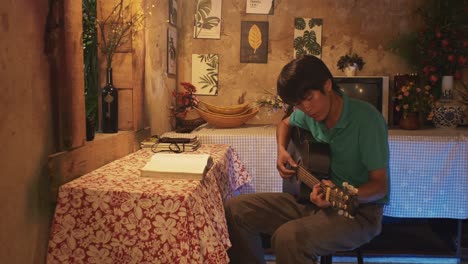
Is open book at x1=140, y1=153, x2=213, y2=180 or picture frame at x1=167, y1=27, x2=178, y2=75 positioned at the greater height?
picture frame at x1=167, y1=27, x2=178, y2=75

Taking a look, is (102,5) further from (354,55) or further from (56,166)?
(354,55)

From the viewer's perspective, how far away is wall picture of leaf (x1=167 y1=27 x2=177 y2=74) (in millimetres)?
3410

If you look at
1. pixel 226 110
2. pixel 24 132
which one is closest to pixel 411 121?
pixel 226 110

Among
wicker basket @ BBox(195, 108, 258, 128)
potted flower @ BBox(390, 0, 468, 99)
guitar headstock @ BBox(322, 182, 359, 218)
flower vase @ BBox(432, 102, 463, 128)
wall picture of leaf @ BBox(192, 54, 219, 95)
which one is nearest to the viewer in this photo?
guitar headstock @ BBox(322, 182, 359, 218)

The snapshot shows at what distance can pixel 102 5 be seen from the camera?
246cm

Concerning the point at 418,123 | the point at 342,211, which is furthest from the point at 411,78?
the point at 342,211

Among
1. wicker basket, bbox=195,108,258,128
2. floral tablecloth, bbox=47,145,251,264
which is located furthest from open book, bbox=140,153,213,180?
wicker basket, bbox=195,108,258,128

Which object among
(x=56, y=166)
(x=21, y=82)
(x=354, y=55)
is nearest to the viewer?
(x=21, y=82)

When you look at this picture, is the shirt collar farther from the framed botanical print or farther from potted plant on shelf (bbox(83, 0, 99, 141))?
the framed botanical print

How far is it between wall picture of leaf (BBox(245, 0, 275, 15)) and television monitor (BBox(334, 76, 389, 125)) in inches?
35.5

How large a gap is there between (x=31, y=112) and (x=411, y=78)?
9.84ft

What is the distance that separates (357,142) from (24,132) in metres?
1.42

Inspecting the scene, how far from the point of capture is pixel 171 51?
3492 millimetres

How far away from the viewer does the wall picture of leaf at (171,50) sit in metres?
3.41
